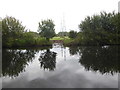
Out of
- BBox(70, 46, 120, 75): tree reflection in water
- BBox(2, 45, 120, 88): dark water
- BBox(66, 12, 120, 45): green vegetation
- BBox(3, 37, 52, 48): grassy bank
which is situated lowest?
BBox(2, 45, 120, 88): dark water

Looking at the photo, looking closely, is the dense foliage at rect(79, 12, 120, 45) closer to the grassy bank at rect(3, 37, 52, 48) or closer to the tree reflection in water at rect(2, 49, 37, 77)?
the grassy bank at rect(3, 37, 52, 48)

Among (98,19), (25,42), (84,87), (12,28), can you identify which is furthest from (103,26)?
(84,87)

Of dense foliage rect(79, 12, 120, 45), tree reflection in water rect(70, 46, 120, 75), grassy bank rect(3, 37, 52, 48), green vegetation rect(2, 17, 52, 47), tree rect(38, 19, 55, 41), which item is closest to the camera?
tree reflection in water rect(70, 46, 120, 75)

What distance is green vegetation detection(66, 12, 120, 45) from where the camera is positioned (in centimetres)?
2606

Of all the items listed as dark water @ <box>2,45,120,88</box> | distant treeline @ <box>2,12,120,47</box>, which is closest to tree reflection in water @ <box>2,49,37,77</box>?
dark water @ <box>2,45,120,88</box>

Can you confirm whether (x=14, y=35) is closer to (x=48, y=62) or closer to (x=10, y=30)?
(x=10, y=30)

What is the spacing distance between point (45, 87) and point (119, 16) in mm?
24695

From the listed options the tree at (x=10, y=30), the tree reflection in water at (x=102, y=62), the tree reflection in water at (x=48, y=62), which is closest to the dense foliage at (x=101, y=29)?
the tree at (x=10, y=30)

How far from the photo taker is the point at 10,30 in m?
25.1

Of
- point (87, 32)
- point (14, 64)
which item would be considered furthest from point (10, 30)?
point (14, 64)

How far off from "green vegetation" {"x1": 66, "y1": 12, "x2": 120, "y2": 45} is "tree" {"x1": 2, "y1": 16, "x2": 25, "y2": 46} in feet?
38.5

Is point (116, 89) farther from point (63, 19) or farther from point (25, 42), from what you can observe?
point (63, 19)

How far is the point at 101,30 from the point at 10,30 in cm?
1669

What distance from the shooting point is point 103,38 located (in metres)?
26.6
